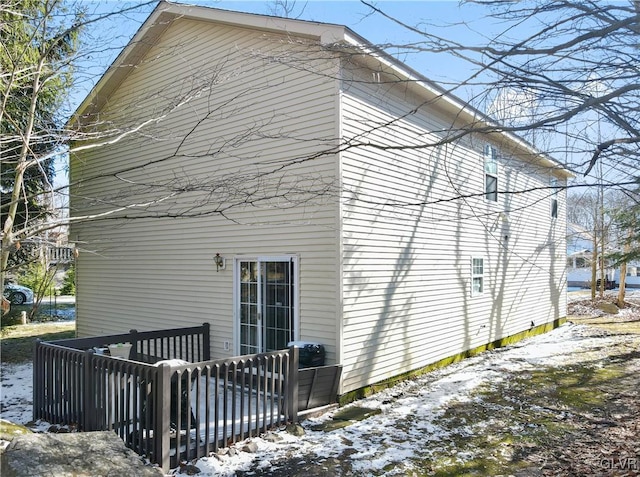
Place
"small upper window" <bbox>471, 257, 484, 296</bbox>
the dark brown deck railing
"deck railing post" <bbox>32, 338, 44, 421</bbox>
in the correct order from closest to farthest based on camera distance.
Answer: the dark brown deck railing
"deck railing post" <bbox>32, 338, 44, 421</bbox>
"small upper window" <bbox>471, 257, 484, 296</bbox>

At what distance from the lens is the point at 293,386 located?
6254mm

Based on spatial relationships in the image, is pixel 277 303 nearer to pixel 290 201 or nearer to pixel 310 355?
pixel 310 355

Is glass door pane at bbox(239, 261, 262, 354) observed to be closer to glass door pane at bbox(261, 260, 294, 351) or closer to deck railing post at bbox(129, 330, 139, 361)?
glass door pane at bbox(261, 260, 294, 351)

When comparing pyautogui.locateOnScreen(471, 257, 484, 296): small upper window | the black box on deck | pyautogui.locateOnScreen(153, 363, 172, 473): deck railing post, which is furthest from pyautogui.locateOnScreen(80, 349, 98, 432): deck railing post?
pyautogui.locateOnScreen(471, 257, 484, 296): small upper window

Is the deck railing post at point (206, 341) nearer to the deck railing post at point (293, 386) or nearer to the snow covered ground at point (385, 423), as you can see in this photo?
the snow covered ground at point (385, 423)

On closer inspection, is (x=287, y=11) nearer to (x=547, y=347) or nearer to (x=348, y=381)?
(x=348, y=381)

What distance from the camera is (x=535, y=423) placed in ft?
21.0

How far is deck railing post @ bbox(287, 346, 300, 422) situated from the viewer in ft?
20.4

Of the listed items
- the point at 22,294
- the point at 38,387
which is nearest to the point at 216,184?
the point at 38,387

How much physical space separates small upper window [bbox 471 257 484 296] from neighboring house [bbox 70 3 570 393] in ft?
0.22

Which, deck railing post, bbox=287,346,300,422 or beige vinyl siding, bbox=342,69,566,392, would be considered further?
beige vinyl siding, bbox=342,69,566,392

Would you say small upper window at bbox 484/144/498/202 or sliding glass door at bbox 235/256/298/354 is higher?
small upper window at bbox 484/144/498/202

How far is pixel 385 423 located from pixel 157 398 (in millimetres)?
2960

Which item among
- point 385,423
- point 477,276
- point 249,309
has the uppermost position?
point 477,276
